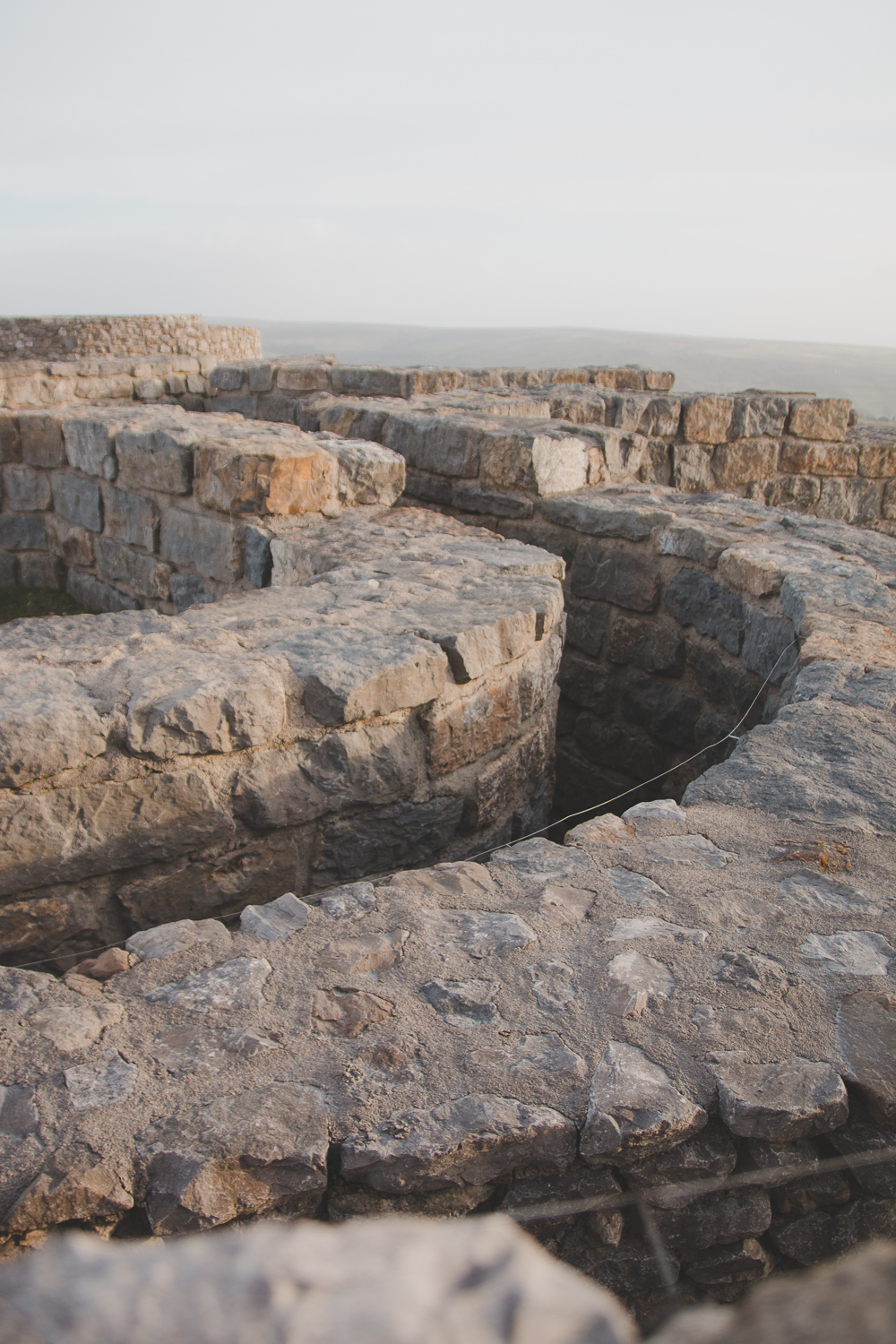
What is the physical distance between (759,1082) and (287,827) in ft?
4.46

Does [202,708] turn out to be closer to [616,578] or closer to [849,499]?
[616,578]

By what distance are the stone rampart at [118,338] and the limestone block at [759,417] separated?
10639 mm

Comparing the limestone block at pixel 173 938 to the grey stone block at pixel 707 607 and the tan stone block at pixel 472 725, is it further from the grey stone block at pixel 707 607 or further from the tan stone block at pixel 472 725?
the grey stone block at pixel 707 607

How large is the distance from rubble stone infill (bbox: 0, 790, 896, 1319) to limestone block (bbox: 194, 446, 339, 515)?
101 inches

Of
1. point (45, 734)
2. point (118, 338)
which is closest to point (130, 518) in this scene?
point (45, 734)

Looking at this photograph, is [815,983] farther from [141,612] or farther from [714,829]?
[141,612]

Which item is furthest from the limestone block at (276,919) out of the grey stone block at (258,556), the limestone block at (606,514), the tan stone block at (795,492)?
the tan stone block at (795,492)

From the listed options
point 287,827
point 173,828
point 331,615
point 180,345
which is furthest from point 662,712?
point 180,345

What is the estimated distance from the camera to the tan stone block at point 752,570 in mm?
3621

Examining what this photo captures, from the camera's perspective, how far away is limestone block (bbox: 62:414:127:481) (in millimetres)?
4992

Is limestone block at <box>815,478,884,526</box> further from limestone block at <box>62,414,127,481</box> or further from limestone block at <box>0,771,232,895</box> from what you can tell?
limestone block at <box>0,771,232,895</box>

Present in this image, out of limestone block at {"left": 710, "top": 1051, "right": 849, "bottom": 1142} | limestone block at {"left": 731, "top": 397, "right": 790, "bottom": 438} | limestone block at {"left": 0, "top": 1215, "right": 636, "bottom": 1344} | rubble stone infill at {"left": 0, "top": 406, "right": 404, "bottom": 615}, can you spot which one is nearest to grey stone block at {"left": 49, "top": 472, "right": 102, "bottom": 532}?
rubble stone infill at {"left": 0, "top": 406, "right": 404, "bottom": 615}

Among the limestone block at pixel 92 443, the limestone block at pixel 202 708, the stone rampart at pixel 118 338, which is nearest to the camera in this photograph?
the limestone block at pixel 202 708

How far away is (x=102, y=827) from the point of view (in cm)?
211
